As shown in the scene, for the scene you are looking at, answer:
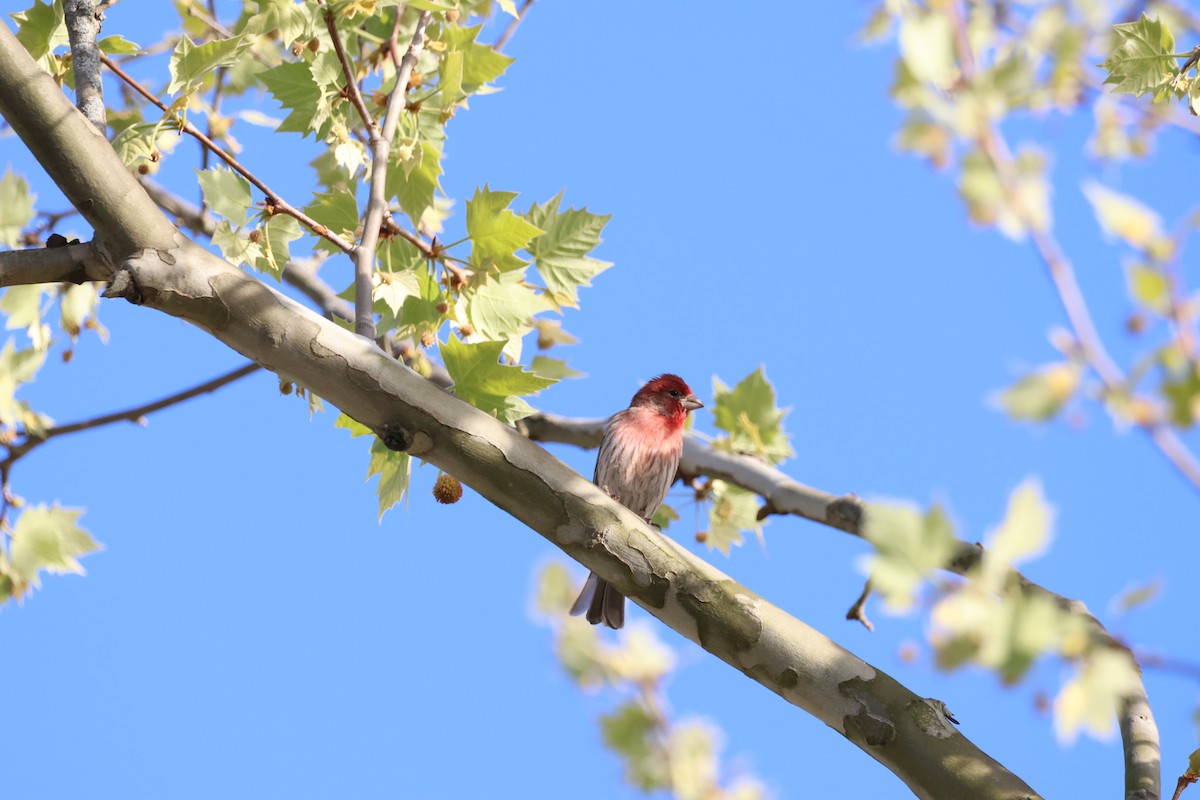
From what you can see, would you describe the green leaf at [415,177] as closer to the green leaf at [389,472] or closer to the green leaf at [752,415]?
the green leaf at [389,472]

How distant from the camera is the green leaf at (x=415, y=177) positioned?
4352 millimetres

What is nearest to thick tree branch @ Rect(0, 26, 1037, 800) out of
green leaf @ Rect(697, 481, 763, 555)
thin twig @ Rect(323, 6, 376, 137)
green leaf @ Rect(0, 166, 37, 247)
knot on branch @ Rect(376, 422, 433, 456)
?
knot on branch @ Rect(376, 422, 433, 456)

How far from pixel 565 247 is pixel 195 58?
1429 mm

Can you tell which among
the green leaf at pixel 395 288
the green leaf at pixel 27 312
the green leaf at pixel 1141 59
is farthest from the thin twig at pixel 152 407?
the green leaf at pixel 1141 59

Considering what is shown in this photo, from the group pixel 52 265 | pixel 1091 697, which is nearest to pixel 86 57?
pixel 52 265

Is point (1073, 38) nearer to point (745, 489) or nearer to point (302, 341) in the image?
point (302, 341)

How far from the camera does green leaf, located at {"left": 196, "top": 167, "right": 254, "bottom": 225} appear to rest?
389 cm

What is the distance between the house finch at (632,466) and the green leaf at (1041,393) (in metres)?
4.89

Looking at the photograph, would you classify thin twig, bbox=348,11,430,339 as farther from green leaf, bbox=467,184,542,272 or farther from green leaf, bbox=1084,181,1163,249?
green leaf, bbox=1084,181,1163,249

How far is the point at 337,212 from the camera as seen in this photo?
13.9 ft

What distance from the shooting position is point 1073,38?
171 centimetres

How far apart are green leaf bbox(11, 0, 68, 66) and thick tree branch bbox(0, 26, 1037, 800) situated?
2.60 ft

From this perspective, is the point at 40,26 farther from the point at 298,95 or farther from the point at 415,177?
the point at 415,177

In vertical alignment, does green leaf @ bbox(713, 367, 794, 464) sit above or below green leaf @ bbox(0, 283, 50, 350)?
above
